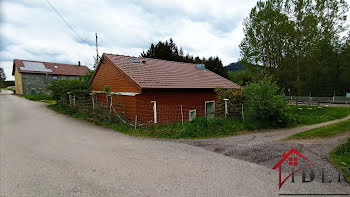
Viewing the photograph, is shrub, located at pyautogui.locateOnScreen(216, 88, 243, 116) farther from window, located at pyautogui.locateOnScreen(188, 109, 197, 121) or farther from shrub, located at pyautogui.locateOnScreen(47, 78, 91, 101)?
shrub, located at pyautogui.locateOnScreen(47, 78, 91, 101)

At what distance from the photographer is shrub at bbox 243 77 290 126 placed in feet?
29.5

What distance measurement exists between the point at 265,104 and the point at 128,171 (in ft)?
25.4

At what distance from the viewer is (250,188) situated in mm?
3438

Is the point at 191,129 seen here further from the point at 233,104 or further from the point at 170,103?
the point at 170,103

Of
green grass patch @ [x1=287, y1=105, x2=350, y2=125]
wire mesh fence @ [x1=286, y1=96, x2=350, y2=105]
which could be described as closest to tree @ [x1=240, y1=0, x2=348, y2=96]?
wire mesh fence @ [x1=286, y1=96, x2=350, y2=105]

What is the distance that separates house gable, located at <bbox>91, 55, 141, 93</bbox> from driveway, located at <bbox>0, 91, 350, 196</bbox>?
15.2ft

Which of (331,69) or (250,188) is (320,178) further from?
(331,69)

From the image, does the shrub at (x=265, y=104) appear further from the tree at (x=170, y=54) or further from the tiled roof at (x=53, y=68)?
the tiled roof at (x=53, y=68)

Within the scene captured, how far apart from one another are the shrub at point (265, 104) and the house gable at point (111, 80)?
244 inches

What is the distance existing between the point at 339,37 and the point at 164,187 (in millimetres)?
32187

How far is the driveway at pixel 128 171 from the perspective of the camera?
3.40 meters

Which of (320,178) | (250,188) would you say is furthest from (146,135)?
(320,178)

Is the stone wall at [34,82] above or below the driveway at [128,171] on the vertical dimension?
above

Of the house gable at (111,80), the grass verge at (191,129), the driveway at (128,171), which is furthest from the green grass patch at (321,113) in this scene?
the house gable at (111,80)
